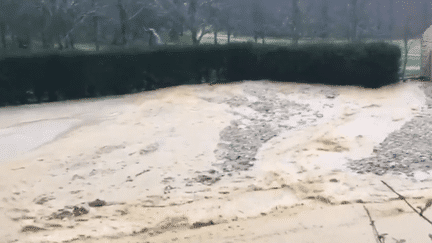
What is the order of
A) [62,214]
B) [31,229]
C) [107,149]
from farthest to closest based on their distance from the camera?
[107,149]
[62,214]
[31,229]

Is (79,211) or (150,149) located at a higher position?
(150,149)

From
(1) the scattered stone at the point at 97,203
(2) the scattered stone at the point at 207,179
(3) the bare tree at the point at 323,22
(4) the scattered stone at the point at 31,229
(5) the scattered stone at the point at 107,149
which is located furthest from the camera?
(3) the bare tree at the point at 323,22

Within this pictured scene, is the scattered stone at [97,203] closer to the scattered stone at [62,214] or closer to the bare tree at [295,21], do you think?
the scattered stone at [62,214]

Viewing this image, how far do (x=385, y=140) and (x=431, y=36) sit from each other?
7702 millimetres

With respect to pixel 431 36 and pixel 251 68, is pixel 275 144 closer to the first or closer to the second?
pixel 251 68

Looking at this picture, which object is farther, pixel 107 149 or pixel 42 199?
pixel 107 149

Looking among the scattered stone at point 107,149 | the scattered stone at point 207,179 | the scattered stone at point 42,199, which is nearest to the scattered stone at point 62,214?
the scattered stone at point 42,199

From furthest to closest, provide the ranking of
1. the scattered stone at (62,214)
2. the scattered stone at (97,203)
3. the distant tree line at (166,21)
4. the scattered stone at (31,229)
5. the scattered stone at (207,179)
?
the distant tree line at (166,21) < the scattered stone at (207,179) < the scattered stone at (97,203) < the scattered stone at (62,214) < the scattered stone at (31,229)

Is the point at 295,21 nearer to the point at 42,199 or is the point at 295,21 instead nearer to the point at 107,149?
→ the point at 107,149

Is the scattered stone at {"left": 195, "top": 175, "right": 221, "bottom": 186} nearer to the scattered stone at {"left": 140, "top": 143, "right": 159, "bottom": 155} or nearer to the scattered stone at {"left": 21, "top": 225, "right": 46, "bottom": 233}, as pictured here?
the scattered stone at {"left": 140, "top": 143, "right": 159, "bottom": 155}

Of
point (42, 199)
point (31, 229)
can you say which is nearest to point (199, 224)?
point (31, 229)

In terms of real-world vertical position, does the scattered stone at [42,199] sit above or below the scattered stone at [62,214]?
above

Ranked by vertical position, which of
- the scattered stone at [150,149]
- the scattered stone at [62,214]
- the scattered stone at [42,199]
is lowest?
the scattered stone at [62,214]

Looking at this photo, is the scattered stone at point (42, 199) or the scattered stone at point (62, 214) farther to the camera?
the scattered stone at point (42, 199)
